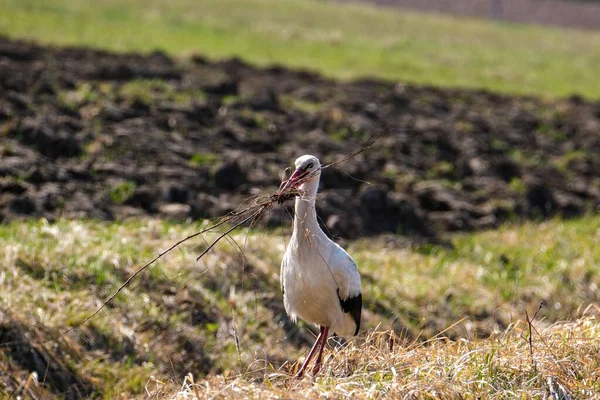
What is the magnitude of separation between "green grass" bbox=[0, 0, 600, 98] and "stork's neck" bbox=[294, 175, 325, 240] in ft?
47.5

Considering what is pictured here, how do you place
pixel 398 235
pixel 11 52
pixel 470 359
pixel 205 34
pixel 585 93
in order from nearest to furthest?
pixel 470 359, pixel 398 235, pixel 11 52, pixel 585 93, pixel 205 34

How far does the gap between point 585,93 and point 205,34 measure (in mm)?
10874

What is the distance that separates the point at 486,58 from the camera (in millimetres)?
30312

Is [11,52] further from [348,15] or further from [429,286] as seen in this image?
[348,15]

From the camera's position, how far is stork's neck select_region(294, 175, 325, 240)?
629 centimetres

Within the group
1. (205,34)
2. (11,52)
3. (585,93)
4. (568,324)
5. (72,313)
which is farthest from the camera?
(205,34)

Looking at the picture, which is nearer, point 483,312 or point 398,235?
point 483,312

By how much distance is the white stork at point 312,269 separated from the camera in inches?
247

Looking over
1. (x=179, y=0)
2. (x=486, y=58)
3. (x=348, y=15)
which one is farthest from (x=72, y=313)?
(x=348, y=15)

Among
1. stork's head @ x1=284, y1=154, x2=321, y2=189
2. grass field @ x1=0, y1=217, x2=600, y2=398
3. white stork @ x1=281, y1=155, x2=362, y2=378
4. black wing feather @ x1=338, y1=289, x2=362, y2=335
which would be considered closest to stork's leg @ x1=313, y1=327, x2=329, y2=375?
white stork @ x1=281, y1=155, x2=362, y2=378

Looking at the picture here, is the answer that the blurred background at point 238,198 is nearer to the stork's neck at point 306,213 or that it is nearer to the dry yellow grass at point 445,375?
the stork's neck at point 306,213

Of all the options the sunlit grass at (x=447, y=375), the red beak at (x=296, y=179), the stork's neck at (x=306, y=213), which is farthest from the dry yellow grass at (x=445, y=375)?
the red beak at (x=296, y=179)

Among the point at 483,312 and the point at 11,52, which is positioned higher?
the point at 11,52

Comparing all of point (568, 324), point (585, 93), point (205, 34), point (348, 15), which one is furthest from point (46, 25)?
point (348, 15)
